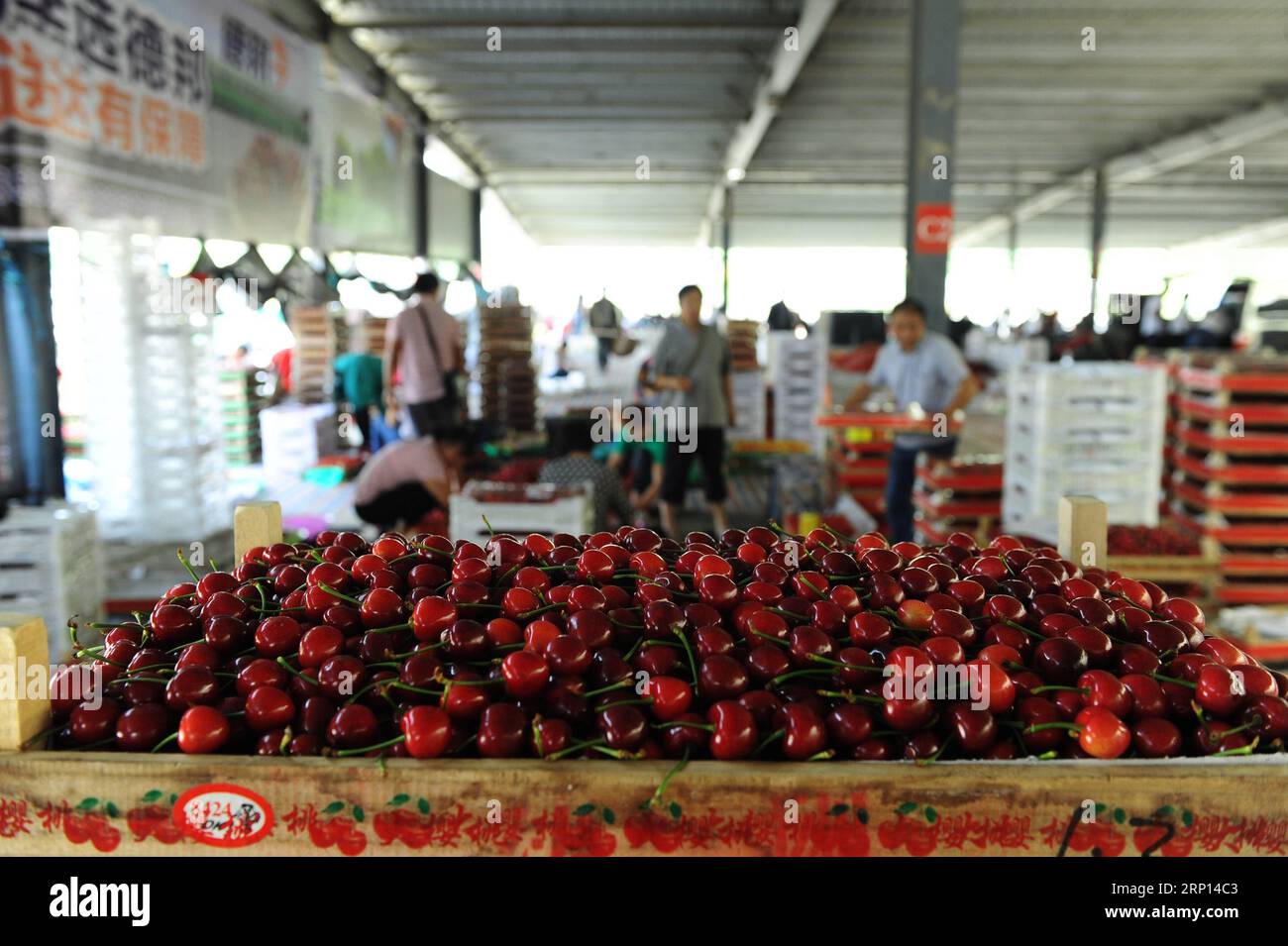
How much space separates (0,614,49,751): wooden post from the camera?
5.10 ft

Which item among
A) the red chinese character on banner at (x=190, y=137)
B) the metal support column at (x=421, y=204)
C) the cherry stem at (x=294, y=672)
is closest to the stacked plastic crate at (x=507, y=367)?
the metal support column at (x=421, y=204)

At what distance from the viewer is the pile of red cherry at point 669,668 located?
1.60 meters

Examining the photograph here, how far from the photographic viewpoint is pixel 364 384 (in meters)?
10.7

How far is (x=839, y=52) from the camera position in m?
11.6

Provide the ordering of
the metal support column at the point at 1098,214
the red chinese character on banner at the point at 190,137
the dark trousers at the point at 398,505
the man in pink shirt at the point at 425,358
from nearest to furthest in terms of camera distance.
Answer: the dark trousers at the point at 398,505 < the red chinese character on banner at the point at 190,137 < the man in pink shirt at the point at 425,358 < the metal support column at the point at 1098,214

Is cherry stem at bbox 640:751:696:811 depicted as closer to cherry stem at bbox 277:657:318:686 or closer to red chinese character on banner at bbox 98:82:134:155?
cherry stem at bbox 277:657:318:686

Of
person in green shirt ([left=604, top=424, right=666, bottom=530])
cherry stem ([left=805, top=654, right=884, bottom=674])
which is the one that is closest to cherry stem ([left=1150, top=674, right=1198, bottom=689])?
cherry stem ([left=805, top=654, right=884, bottom=674])

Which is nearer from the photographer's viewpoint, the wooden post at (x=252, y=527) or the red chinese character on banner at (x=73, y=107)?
the wooden post at (x=252, y=527)

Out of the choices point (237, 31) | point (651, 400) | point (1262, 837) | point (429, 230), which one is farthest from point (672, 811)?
point (429, 230)

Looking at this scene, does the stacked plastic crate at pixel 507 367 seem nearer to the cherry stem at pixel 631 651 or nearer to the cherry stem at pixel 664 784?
the cherry stem at pixel 631 651

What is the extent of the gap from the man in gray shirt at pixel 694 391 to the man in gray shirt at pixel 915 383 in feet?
3.79

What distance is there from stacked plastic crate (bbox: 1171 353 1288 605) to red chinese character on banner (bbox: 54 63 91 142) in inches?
260

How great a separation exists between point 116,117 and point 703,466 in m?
4.35

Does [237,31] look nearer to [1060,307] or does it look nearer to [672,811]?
[672,811]
